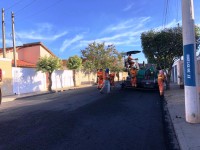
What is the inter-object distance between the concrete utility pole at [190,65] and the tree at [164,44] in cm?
1525

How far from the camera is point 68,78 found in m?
42.9

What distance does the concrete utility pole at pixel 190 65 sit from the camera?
8117 millimetres

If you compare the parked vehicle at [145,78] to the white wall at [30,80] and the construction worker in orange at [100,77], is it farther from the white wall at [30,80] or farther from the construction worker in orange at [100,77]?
the white wall at [30,80]

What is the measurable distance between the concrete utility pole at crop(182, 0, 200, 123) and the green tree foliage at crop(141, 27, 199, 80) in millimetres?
15230

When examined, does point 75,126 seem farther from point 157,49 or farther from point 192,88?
point 157,49

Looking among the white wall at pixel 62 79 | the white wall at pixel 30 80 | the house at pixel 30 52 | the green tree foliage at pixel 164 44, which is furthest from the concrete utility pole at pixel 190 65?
the house at pixel 30 52

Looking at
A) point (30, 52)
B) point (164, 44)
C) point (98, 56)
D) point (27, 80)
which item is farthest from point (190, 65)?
point (98, 56)

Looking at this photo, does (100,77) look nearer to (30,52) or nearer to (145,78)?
(145,78)

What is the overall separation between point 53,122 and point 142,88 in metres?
15.4

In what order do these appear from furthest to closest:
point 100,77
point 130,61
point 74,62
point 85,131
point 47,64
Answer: point 74,62 < point 47,64 < point 130,61 < point 100,77 < point 85,131

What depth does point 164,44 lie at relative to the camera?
77.2 ft

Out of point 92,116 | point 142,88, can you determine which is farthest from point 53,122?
point 142,88

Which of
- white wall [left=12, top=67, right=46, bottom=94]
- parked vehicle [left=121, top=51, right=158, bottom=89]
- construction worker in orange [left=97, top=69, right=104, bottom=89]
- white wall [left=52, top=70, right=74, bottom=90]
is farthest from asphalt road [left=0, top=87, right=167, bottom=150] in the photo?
white wall [left=52, top=70, right=74, bottom=90]

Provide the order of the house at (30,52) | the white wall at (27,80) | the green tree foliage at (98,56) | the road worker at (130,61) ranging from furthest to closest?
1. the green tree foliage at (98,56)
2. the house at (30,52)
3. the white wall at (27,80)
4. the road worker at (130,61)
